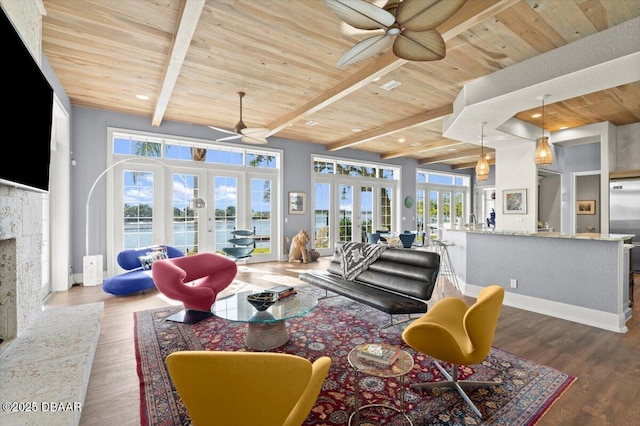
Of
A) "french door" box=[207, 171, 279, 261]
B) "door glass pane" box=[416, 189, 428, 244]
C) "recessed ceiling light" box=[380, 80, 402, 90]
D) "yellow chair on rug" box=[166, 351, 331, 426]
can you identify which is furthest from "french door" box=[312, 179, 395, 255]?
"yellow chair on rug" box=[166, 351, 331, 426]

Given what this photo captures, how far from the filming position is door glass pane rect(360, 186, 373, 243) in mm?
9164

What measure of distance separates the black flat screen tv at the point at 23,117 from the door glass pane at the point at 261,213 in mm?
4697

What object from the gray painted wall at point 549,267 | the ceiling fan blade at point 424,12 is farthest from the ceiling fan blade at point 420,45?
the gray painted wall at point 549,267

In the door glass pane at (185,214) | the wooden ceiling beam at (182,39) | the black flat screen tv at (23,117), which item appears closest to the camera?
the black flat screen tv at (23,117)

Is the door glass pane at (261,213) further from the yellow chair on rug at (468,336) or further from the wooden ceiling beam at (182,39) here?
the yellow chair on rug at (468,336)

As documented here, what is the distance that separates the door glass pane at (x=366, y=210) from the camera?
9164 mm

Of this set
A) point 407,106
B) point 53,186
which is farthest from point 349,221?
point 53,186

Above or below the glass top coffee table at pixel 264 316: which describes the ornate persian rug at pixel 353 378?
below

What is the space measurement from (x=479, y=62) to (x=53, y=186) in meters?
6.14

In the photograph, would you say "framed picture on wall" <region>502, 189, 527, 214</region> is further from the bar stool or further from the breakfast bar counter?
the breakfast bar counter

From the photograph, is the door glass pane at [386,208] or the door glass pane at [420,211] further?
the door glass pane at [420,211]

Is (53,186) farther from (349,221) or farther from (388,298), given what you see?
(349,221)

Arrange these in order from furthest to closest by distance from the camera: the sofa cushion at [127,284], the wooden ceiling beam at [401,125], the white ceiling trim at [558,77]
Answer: the wooden ceiling beam at [401,125], the sofa cushion at [127,284], the white ceiling trim at [558,77]

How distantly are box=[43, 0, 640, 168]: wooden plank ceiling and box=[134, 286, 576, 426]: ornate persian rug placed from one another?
2.60m
